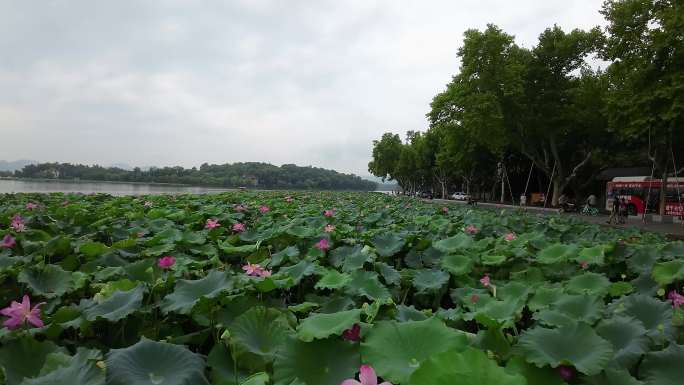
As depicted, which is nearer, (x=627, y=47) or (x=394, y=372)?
(x=394, y=372)

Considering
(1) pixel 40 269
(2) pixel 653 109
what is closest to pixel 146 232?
(1) pixel 40 269

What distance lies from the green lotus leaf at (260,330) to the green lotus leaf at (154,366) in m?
0.19

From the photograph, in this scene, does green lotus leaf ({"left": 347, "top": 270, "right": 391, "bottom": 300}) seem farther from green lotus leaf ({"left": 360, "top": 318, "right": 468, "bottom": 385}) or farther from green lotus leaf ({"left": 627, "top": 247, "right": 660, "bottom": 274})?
green lotus leaf ({"left": 627, "top": 247, "right": 660, "bottom": 274})

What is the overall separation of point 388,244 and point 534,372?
2.54m

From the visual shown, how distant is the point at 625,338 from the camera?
1.49m

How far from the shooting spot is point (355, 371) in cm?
123

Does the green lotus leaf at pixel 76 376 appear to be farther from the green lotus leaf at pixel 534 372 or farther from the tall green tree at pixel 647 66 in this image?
A: the tall green tree at pixel 647 66

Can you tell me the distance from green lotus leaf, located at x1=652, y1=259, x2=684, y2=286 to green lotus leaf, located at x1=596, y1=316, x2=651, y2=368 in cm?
128

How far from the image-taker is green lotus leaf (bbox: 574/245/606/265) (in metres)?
3.20

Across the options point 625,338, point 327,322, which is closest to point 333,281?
point 327,322

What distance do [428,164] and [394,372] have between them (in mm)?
45887

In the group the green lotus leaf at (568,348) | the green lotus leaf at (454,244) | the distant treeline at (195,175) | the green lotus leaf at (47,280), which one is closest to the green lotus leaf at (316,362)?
the green lotus leaf at (568,348)

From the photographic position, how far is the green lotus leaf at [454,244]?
141 inches

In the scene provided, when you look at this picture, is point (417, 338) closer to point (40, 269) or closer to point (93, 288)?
point (93, 288)
